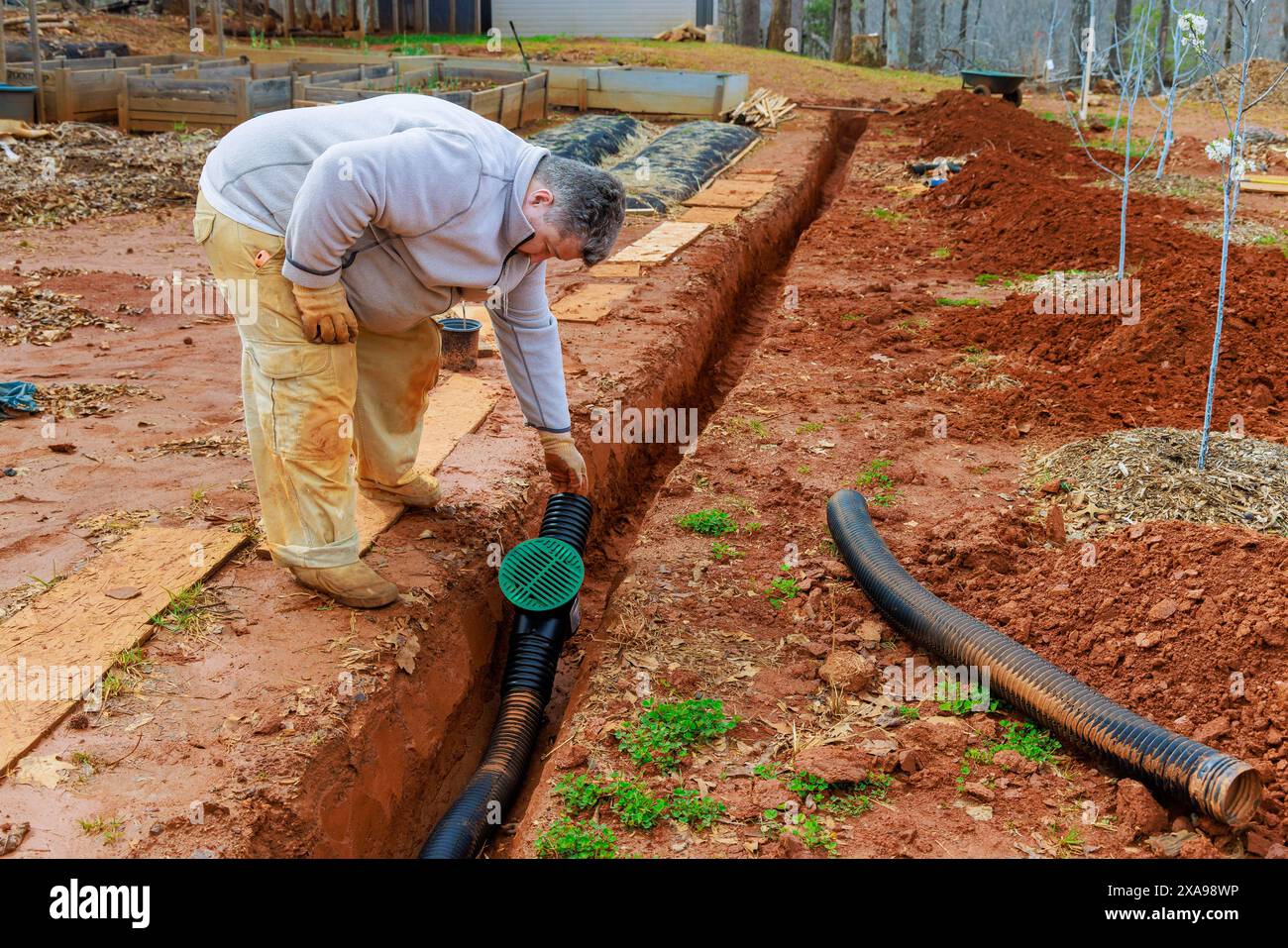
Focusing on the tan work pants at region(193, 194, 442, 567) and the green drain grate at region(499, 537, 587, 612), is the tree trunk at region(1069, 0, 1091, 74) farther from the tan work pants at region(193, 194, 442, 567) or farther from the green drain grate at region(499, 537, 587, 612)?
the tan work pants at region(193, 194, 442, 567)

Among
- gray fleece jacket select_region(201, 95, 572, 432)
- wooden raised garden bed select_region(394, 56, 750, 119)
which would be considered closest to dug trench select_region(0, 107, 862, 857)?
gray fleece jacket select_region(201, 95, 572, 432)

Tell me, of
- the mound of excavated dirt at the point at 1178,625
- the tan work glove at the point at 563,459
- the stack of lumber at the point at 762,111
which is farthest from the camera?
the stack of lumber at the point at 762,111

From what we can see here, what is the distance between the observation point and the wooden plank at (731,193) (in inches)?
470

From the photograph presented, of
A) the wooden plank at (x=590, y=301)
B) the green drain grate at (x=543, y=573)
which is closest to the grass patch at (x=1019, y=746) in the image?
the green drain grate at (x=543, y=573)

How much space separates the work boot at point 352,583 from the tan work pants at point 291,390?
48 millimetres

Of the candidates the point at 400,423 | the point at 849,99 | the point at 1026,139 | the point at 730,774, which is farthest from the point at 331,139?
the point at 849,99

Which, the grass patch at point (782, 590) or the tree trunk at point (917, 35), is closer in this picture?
the grass patch at point (782, 590)

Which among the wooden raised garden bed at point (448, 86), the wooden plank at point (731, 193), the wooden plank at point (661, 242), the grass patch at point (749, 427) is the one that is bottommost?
the grass patch at point (749, 427)

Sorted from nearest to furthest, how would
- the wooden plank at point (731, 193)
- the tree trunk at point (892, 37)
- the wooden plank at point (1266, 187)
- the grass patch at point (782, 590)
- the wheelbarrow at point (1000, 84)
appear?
1. the grass patch at point (782, 590)
2. the wooden plank at point (731, 193)
3. the wooden plank at point (1266, 187)
4. the wheelbarrow at point (1000, 84)
5. the tree trunk at point (892, 37)

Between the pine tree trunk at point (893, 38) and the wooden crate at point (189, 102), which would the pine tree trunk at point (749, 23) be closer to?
the pine tree trunk at point (893, 38)

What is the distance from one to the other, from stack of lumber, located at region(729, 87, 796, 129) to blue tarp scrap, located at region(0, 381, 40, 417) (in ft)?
45.9

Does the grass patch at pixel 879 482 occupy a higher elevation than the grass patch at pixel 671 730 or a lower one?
higher

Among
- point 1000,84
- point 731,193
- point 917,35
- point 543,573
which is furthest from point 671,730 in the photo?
point 917,35

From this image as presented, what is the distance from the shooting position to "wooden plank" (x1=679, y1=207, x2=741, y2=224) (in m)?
11.0
